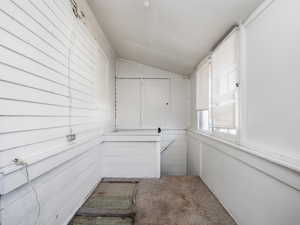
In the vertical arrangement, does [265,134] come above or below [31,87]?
below

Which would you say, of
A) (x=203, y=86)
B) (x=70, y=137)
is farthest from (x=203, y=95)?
(x=70, y=137)

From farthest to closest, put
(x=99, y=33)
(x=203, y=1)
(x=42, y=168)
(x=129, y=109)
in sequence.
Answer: (x=129, y=109)
(x=99, y=33)
(x=203, y=1)
(x=42, y=168)

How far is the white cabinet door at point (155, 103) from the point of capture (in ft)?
15.5

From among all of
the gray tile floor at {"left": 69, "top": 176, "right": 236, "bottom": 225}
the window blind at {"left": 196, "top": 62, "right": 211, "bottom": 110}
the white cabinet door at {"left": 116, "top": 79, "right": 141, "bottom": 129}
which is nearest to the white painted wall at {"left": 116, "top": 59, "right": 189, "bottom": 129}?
the white cabinet door at {"left": 116, "top": 79, "right": 141, "bottom": 129}

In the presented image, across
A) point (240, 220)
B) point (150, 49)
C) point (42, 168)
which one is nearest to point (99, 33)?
point (150, 49)

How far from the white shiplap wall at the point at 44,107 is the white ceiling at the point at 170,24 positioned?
1.76 ft

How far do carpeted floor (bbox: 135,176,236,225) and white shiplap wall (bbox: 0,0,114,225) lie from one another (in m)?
0.89

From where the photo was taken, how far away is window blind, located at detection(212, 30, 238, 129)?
205cm

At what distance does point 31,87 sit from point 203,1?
1.82 m

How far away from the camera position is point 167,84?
15.6 ft

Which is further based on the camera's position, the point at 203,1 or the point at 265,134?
the point at 203,1

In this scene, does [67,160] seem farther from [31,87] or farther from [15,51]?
[15,51]

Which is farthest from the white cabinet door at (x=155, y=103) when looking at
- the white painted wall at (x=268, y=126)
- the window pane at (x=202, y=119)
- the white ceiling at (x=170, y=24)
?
the white painted wall at (x=268, y=126)

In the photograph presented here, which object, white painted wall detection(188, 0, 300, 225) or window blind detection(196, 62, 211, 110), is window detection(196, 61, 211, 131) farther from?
white painted wall detection(188, 0, 300, 225)
